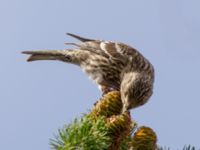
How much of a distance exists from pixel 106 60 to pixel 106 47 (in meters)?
0.49

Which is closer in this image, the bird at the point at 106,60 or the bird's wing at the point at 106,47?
the bird at the point at 106,60

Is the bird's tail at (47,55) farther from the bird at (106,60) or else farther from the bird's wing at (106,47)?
the bird's wing at (106,47)

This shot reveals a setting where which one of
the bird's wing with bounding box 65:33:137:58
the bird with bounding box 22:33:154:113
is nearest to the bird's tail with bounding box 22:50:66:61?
the bird with bounding box 22:33:154:113

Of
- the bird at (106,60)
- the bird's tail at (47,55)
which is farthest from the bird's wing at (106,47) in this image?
the bird's tail at (47,55)

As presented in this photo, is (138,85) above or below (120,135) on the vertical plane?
above

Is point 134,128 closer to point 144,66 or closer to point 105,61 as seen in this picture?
point 144,66

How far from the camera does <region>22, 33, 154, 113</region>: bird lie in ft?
22.4

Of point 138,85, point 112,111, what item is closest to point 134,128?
point 112,111

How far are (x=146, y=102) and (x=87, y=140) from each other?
2417mm

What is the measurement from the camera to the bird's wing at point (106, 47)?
7.84m

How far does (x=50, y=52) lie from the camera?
320 inches

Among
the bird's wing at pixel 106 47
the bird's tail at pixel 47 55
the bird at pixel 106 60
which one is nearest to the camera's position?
the bird at pixel 106 60

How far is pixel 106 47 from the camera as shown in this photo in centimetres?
836

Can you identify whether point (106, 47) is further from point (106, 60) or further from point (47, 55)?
point (47, 55)
